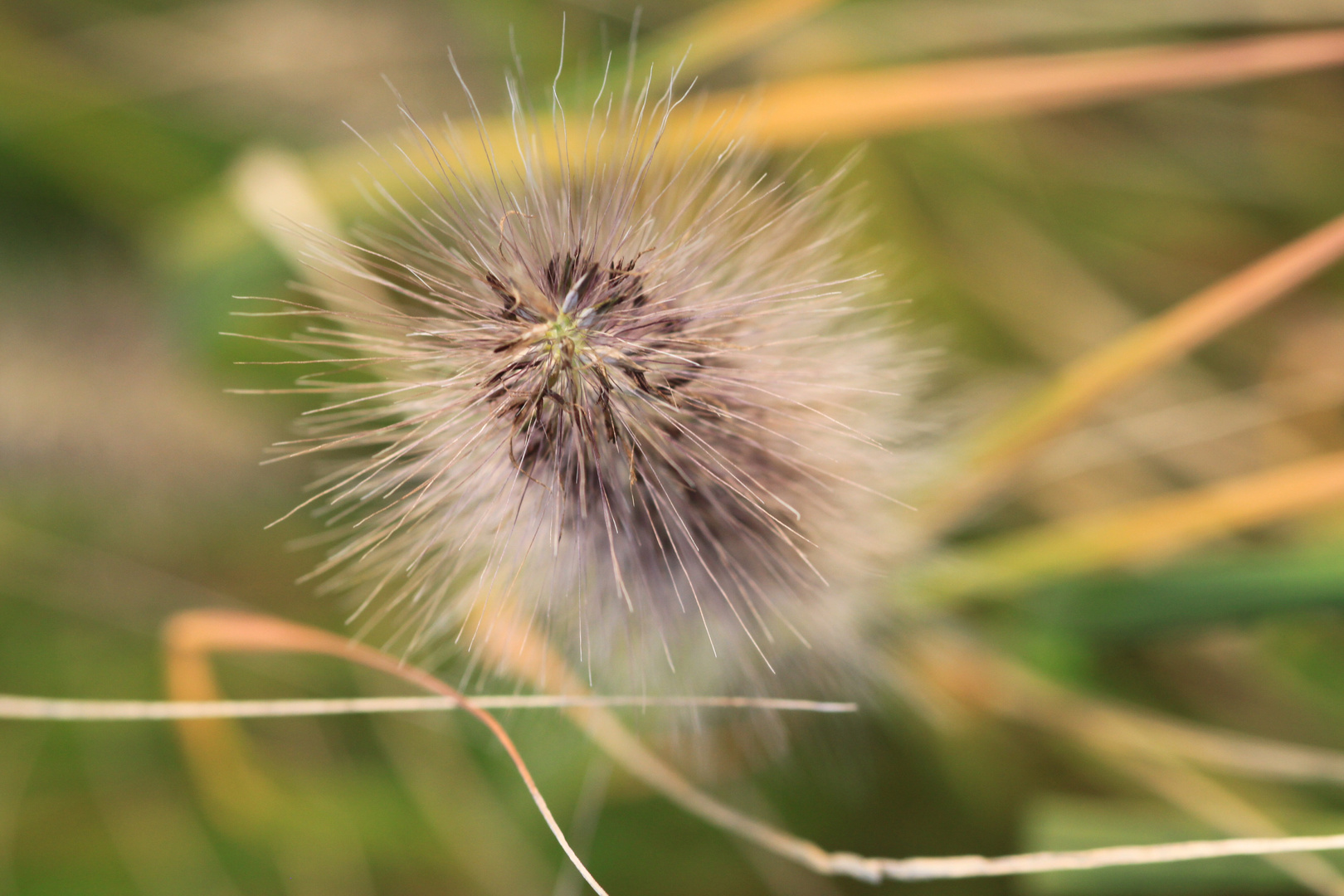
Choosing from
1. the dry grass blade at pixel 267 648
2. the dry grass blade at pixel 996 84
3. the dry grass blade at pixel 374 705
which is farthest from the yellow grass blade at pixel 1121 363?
the dry grass blade at pixel 267 648

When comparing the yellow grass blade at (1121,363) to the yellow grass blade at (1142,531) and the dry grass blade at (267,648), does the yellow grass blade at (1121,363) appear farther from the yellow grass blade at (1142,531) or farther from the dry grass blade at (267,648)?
the dry grass blade at (267,648)

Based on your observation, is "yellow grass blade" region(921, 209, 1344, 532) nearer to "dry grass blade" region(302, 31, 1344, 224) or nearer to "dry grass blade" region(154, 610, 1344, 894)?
"dry grass blade" region(302, 31, 1344, 224)

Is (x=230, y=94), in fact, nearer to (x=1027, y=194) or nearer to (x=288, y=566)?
(x=288, y=566)

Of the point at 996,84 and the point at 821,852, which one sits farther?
the point at 996,84

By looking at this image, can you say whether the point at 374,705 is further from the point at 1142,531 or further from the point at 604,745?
the point at 1142,531

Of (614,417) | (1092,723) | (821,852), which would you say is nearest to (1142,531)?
(1092,723)
